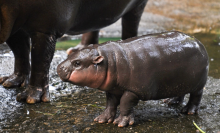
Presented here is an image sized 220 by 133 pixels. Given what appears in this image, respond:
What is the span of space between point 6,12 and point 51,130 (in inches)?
40.9

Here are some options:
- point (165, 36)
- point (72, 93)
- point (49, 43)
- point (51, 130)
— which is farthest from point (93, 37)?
point (51, 130)

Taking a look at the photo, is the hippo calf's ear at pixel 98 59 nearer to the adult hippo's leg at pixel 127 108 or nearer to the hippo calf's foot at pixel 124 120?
the adult hippo's leg at pixel 127 108

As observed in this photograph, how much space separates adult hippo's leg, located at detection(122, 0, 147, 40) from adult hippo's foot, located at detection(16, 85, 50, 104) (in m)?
1.62

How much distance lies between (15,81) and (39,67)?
665 mm

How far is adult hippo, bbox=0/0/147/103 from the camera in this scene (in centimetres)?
261

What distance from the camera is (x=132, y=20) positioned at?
162 inches

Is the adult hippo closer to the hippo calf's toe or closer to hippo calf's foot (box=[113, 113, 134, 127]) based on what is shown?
the hippo calf's toe

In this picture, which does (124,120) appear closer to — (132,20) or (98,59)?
(98,59)

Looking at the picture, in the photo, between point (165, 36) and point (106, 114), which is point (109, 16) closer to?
point (165, 36)

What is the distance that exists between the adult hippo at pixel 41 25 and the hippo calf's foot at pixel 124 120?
0.87m

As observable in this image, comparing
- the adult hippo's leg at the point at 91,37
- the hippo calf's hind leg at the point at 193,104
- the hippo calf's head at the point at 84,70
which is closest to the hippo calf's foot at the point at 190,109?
the hippo calf's hind leg at the point at 193,104

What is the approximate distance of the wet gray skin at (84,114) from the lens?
2436 mm

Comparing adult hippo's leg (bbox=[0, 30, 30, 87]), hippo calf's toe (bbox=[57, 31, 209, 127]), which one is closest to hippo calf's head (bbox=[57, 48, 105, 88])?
hippo calf's toe (bbox=[57, 31, 209, 127])

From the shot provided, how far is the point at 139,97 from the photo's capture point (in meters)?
2.45
